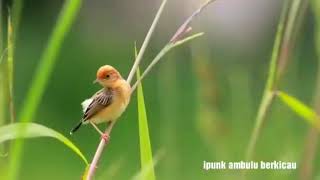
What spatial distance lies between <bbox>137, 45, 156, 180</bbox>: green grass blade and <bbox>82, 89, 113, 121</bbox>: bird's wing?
0.11 meters

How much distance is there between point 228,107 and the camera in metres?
1.57

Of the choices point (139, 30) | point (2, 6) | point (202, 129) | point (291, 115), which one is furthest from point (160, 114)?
point (2, 6)

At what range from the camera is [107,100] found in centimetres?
154

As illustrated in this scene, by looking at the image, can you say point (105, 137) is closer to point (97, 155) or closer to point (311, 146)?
point (97, 155)

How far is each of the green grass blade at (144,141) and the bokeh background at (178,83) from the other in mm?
86

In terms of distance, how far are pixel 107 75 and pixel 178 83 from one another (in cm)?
19

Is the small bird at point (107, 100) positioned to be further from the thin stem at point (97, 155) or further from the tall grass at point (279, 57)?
the tall grass at point (279, 57)

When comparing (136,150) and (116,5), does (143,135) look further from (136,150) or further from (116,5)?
(116,5)

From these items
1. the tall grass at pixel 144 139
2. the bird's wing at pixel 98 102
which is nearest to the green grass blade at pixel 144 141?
the tall grass at pixel 144 139

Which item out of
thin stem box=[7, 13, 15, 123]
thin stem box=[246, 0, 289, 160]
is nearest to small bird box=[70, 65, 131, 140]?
thin stem box=[7, 13, 15, 123]

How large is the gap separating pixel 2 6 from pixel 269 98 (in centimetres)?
75

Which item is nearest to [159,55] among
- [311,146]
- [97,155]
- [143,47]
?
[143,47]

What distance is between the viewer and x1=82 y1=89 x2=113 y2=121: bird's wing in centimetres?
154

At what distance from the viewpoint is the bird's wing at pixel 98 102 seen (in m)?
1.54
